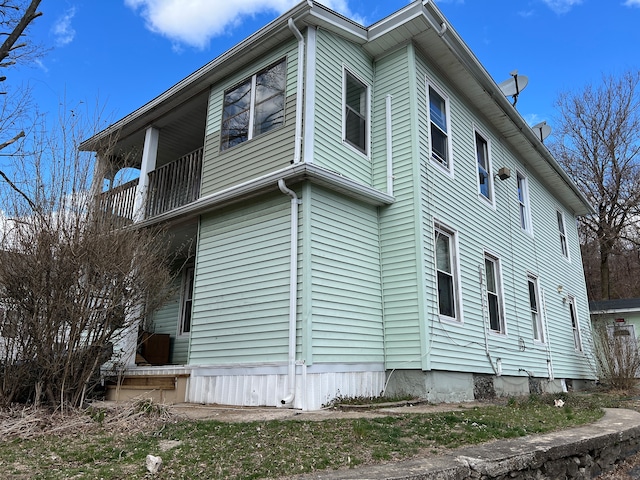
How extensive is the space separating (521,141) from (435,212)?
18.1 ft

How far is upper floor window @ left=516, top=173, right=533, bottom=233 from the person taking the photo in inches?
488

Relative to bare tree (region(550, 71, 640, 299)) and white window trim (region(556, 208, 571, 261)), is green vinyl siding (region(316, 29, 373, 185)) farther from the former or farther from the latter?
bare tree (region(550, 71, 640, 299))

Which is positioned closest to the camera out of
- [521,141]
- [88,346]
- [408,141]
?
[88,346]

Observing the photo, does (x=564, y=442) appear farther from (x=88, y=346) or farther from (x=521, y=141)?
(x=521, y=141)

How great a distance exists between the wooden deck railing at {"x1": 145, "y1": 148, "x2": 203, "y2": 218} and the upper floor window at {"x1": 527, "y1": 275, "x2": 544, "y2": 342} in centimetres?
826

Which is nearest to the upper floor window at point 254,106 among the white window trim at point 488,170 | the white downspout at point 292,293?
the white downspout at point 292,293

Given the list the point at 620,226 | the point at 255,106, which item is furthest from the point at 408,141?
the point at 620,226

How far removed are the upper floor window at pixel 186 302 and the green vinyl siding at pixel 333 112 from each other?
4828 millimetres

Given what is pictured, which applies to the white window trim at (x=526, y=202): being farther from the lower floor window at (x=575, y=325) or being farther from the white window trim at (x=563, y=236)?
the lower floor window at (x=575, y=325)

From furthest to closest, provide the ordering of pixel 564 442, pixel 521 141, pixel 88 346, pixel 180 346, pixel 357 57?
pixel 521 141
pixel 180 346
pixel 357 57
pixel 88 346
pixel 564 442

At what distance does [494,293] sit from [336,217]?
4.47 meters

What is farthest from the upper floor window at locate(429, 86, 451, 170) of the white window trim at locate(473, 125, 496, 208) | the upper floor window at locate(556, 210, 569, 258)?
the upper floor window at locate(556, 210, 569, 258)

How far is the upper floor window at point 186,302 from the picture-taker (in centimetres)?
1042

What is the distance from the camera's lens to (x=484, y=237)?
976cm
